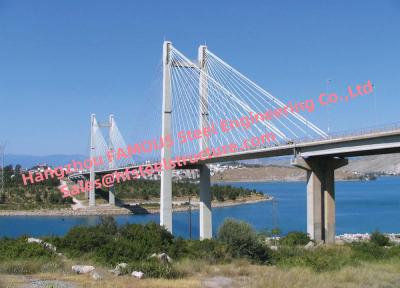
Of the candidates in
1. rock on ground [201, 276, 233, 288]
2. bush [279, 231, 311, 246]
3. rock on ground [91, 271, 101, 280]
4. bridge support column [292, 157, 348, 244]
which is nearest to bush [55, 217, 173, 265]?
rock on ground [91, 271, 101, 280]

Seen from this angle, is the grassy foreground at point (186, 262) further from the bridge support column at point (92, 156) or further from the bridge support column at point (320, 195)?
the bridge support column at point (92, 156)

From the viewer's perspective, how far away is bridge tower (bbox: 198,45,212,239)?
3070cm

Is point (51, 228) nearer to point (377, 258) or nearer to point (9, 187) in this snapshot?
point (9, 187)

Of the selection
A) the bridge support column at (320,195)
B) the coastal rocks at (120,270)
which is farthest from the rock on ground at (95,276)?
the bridge support column at (320,195)

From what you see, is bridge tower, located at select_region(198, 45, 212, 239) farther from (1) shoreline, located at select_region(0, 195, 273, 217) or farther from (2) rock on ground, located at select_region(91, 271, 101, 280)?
(1) shoreline, located at select_region(0, 195, 273, 217)

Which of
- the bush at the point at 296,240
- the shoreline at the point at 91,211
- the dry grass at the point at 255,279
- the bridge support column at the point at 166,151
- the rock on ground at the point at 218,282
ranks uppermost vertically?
the bridge support column at the point at 166,151

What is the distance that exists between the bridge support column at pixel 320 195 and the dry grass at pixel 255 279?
Result: 1276cm

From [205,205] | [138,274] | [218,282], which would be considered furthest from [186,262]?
[205,205]

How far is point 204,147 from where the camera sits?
30.5 m

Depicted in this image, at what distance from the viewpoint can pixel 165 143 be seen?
3042 cm

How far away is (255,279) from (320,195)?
15.6m

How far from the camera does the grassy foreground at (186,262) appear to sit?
9.04 metres

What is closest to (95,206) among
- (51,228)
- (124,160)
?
(124,160)

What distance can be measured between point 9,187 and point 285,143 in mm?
54437
